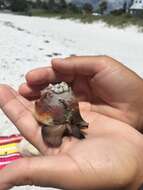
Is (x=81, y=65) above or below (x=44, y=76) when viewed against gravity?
above

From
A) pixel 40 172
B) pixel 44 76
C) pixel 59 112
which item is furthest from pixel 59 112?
pixel 40 172

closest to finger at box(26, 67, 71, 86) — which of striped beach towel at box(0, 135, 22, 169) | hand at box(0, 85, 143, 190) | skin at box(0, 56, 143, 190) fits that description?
skin at box(0, 56, 143, 190)

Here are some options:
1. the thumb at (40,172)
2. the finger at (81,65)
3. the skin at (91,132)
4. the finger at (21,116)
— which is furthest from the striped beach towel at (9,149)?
the thumb at (40,172)

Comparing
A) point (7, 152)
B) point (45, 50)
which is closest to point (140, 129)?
point (7, 152)

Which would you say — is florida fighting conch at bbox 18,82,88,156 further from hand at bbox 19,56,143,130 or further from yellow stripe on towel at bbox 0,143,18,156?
yellow stripe on towel at bbox 0,143,18,156

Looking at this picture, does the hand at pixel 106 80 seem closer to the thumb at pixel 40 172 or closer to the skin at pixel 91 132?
the skin at pixel 91 132

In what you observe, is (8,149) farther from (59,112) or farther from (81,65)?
(81,65)
